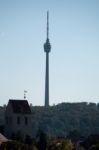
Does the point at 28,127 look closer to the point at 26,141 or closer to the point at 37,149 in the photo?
the point at 26,141

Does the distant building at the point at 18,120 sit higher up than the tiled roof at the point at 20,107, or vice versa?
the tiled roof at the point at 20,107

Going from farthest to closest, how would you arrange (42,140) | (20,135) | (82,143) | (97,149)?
(82,143)
(20,135)
(42,140)
(97,149)

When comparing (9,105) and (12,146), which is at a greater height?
(9,105)

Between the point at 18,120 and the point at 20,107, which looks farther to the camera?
the point at 20,107

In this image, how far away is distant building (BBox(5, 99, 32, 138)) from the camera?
330 feet

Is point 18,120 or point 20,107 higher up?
point 20,107

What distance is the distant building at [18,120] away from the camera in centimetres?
10062

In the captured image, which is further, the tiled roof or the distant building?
the tiled roof

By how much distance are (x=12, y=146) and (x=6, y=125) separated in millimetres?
20219

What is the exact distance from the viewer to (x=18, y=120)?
332ft

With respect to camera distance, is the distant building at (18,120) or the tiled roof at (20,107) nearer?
the distant building at (18,120)

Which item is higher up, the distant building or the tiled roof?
the tiled roof

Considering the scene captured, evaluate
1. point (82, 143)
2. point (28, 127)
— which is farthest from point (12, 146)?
point (82, 143)

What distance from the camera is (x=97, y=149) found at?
81625mm
